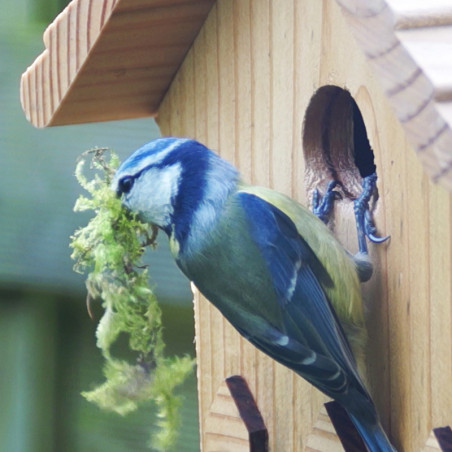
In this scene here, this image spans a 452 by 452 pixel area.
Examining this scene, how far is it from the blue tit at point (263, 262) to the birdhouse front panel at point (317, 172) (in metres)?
0.05

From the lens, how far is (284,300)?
1.24m

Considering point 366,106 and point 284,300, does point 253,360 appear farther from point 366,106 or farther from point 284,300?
point 366,106

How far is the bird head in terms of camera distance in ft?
4.25

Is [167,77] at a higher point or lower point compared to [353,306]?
higher

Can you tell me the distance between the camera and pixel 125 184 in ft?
4.26

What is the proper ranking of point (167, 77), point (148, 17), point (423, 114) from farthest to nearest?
point (167, 77), point (148, 17), point (423, 114)

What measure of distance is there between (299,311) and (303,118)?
27cm

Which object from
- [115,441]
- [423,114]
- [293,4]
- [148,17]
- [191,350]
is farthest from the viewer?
[115,441]

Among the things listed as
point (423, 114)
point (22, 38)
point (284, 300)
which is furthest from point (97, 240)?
point (22, 38)

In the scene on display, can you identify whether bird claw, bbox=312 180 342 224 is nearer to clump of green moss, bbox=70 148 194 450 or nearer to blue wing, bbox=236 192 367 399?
blue wing, bbox=236 192 367 399

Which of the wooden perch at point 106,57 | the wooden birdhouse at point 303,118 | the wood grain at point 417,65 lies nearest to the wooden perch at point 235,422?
the wooden birdhouse at point 303,118

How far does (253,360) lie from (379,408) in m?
0.29

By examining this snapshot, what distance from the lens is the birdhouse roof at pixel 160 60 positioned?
0.81m

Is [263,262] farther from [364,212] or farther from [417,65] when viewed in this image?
[417,65]
